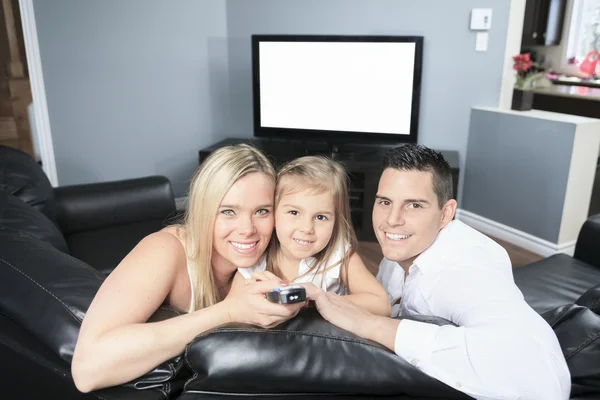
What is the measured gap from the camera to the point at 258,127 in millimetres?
3932

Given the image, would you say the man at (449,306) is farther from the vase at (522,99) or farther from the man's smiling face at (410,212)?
the vase at (522,99)

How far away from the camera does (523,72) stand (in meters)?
3.65

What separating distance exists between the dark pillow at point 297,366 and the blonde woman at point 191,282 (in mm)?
73

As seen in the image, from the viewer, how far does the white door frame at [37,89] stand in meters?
3.46

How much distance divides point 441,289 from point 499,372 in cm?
31

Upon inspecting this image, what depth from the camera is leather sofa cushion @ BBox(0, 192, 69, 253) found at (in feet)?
6.21

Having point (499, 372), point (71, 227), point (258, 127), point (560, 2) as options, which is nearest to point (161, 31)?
point (258, 127)

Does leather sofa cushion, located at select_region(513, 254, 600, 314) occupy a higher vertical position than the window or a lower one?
lower

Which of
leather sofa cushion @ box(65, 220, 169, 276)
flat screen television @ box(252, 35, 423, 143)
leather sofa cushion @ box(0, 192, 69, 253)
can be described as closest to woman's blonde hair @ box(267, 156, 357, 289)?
leather sofa cushion @ box(0, 192, 69, 253)

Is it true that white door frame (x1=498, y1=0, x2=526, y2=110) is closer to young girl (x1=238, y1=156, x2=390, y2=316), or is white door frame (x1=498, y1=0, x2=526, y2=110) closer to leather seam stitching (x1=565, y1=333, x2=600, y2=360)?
young girl (x1=238, y1=156, x2=390, y2=316)

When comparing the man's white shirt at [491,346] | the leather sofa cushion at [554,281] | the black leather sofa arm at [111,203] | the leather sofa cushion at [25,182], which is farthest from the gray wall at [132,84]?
the man's white shirt at [491,346]

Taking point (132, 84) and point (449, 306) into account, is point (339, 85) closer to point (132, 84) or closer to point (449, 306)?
point (132, 84)

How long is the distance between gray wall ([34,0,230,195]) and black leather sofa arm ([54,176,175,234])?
3.89ft

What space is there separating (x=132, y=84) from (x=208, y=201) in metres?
3.01
